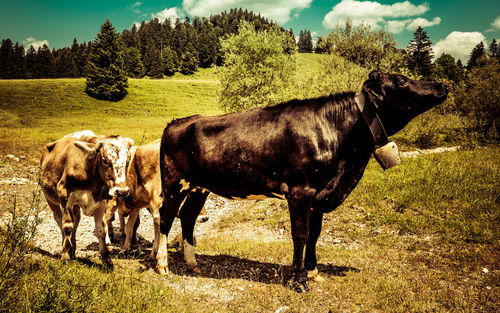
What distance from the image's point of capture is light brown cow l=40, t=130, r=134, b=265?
6008 mm

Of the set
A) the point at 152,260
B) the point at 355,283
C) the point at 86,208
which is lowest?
the point at 152,260

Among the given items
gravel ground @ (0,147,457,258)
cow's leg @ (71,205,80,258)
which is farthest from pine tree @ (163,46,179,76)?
cow's leg @ (71,205,80,258)

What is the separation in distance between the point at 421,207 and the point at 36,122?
150 ft

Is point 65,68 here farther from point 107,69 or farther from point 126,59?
point 107,69

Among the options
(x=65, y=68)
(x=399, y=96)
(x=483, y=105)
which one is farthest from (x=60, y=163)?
(x=65, y=68)

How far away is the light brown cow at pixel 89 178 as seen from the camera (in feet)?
19.7

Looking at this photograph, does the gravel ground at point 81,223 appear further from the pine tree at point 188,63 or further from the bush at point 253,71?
the pine tree at point 188,63

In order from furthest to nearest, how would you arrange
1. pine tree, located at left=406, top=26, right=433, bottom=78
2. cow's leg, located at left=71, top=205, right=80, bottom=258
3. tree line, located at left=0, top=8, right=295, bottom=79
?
tree line, located at left=0, top=8, right=295, bottom=79, pine tree, located at left=406, top=26, right=433, bottom=78, cow's leg, located at left=71, top=205, right=80, bottom=258

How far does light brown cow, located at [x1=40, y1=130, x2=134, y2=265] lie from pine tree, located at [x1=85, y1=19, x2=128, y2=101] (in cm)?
6135

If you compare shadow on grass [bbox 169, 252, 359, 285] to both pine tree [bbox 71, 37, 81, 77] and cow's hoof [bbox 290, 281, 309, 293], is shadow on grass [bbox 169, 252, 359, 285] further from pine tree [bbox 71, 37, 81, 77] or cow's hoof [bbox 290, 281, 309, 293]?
pine tree [bbox 71, 37, 81, 77]

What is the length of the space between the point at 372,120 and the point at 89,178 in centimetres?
600

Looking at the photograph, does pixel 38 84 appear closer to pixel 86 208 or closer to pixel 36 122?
pixel 36 122

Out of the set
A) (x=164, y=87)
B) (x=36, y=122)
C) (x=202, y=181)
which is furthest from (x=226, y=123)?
(x=164, y=87)

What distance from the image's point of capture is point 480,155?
1652cm
